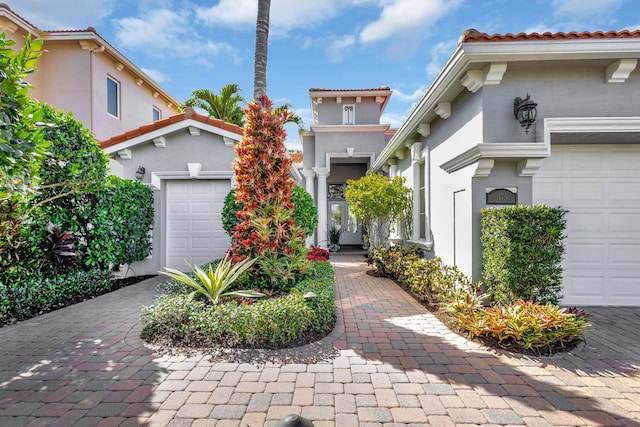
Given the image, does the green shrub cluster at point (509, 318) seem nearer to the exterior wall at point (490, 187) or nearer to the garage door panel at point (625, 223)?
the exterior wall at point (490, 187)

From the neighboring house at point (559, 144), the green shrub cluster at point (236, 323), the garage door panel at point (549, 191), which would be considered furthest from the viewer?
the garage door panel at point (549, 191)

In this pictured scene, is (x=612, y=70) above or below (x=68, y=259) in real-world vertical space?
above

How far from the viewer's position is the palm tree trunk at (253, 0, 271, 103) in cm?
676

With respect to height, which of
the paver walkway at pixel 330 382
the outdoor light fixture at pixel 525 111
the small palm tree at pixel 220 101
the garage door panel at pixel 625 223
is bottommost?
the paver walkway at pixel 330 382

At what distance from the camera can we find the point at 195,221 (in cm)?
818

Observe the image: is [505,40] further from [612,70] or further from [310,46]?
[310,46]

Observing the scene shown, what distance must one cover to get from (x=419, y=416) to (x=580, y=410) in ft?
4.50

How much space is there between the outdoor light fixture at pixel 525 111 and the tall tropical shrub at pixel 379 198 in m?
4.07

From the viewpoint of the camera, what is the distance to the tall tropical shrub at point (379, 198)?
839 cm

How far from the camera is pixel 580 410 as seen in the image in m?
2.46

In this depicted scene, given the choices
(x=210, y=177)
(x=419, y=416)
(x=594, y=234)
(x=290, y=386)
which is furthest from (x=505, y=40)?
(x=210, y=177)

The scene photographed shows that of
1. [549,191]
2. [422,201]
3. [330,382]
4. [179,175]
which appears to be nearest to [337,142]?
[422,201]

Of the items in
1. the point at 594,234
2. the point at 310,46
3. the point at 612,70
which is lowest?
the point at 594,234

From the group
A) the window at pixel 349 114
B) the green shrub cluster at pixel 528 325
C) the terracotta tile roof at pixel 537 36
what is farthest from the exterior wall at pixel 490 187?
the window at pixel 349 114
